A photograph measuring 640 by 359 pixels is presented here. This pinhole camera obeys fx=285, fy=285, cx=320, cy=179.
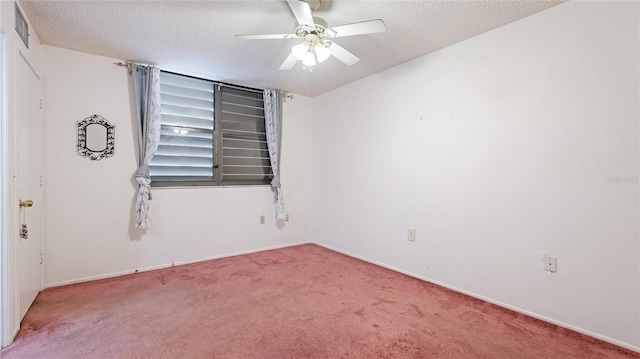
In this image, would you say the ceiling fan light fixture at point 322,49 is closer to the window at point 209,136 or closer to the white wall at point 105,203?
the window at point 209,136

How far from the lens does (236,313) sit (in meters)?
2.20

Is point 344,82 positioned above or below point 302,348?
above

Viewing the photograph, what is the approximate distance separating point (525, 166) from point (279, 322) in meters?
2.22

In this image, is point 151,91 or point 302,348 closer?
point 302,348

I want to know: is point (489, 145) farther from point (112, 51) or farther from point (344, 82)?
point (112, 51)

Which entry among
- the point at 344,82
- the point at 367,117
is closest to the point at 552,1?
the point at 367,117

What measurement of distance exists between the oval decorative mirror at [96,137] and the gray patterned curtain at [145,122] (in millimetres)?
275

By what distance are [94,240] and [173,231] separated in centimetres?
73

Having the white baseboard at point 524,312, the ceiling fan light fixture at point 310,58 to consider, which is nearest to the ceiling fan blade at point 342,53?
the ceiling fan light fixture at point 310,58

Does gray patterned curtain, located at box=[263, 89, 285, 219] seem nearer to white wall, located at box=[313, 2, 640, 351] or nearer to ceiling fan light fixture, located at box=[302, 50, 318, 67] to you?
white wall, located at box=[313, 2, 640, 351]

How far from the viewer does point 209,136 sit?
3666 millimetres

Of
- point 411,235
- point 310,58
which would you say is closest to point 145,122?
point 310,58

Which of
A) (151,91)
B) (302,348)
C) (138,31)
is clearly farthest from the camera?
(151,91)

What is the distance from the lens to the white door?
1.98 m
